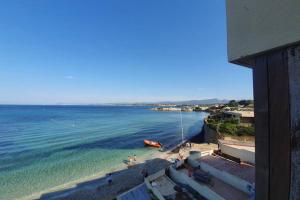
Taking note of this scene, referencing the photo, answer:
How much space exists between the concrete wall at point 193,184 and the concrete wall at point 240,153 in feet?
12.9

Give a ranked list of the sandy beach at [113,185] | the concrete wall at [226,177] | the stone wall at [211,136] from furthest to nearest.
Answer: the stone wall at [211,136] < the sandy beach at [113,185] < the concrete wall at [226,177]

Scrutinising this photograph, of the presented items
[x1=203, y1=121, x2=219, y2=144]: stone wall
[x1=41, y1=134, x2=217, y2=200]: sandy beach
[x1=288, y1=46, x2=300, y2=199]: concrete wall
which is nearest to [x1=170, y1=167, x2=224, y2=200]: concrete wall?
[x1=41, y1=134, x2=217, y2=200]: sandy beach

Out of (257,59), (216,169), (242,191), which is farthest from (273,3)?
(216,169)

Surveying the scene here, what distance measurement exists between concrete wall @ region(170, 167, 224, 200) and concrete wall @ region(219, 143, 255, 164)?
393 centimetres

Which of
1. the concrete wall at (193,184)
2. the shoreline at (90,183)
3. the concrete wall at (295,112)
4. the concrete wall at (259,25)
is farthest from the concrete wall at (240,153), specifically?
the concrete wall at (259,25)

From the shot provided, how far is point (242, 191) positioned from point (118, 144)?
26404 millimetres

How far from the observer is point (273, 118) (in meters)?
2.04

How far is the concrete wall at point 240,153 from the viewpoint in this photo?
12508mm

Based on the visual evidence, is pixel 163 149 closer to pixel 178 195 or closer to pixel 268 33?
pixel 178 195

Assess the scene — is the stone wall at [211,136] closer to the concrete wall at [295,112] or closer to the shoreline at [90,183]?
the shoreline at [90,183]

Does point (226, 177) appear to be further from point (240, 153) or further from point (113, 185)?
point (113, 185)

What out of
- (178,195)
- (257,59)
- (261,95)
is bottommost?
(178,195)

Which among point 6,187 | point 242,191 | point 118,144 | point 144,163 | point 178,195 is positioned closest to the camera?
point 242,191

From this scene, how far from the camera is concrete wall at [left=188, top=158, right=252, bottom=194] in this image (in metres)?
9.89
